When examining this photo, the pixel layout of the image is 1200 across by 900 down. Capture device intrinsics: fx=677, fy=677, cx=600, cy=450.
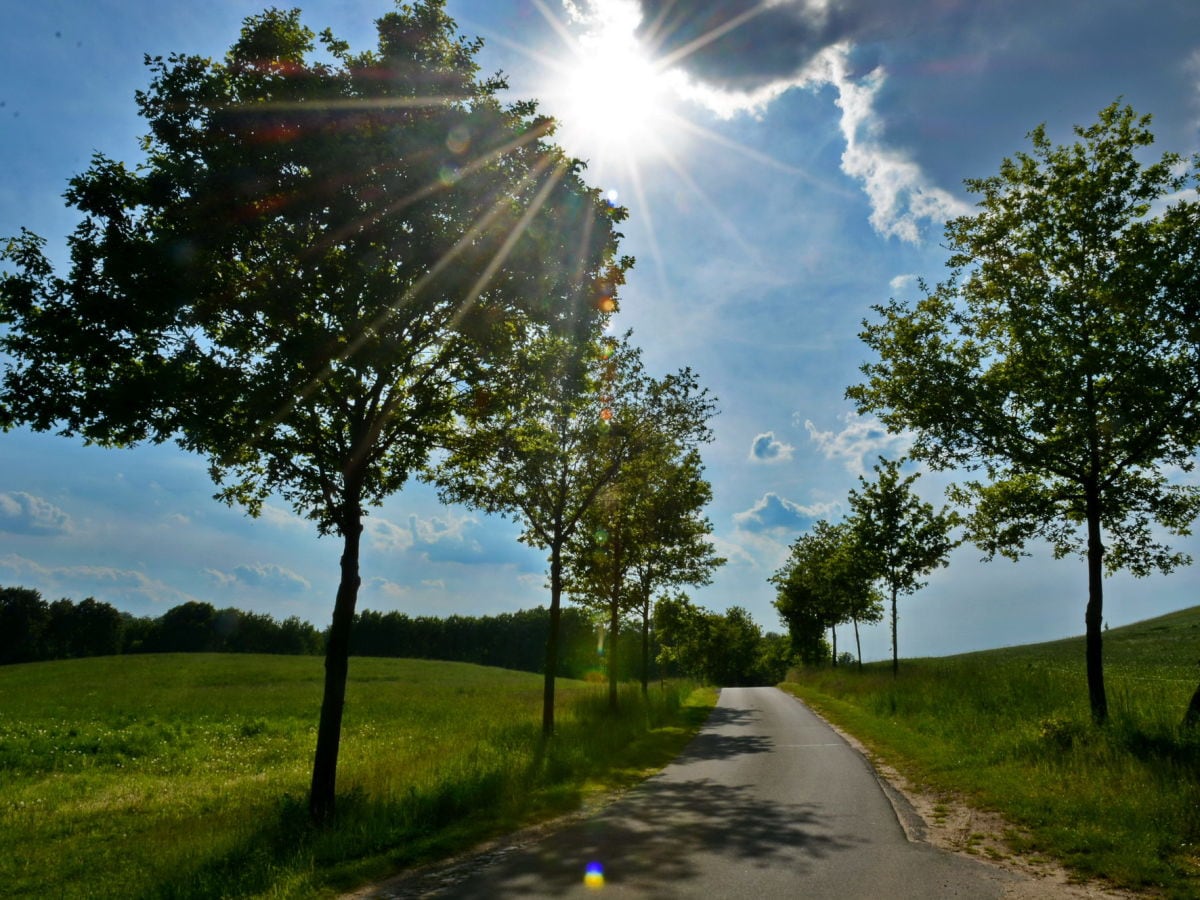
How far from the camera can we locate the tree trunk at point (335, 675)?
11.6m

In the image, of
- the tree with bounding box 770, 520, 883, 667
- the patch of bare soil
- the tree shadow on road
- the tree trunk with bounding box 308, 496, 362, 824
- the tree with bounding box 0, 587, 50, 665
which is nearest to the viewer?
the patch of bare soil

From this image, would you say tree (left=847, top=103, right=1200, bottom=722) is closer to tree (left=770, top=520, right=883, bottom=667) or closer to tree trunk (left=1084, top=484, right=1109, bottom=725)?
tree trunk (left=1084, top=484, right=1109, bottom=725)

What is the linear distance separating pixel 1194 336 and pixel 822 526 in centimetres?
4220

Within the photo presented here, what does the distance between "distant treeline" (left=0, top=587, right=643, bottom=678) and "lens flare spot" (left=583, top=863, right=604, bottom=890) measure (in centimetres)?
8515

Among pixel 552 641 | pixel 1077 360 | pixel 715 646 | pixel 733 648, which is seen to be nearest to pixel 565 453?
pixel 552 641

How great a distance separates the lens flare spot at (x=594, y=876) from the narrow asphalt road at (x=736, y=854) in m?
0.02

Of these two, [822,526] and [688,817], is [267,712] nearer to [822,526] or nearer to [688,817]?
[688,817]

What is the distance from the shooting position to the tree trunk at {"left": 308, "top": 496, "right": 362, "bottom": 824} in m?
11.6

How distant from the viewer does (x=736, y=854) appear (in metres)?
8.25

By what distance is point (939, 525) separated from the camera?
35688 mm

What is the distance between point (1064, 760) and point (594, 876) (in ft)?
31.9

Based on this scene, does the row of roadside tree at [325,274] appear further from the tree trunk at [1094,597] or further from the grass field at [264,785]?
the tree trunk at [1094,597]

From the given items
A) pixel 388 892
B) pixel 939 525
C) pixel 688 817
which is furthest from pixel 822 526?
pixel 388 892

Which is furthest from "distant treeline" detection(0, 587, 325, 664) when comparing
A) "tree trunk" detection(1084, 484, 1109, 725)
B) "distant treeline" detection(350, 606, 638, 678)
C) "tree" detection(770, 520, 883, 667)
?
"tree trunk" detection(1084, 484, 1109, 725)
